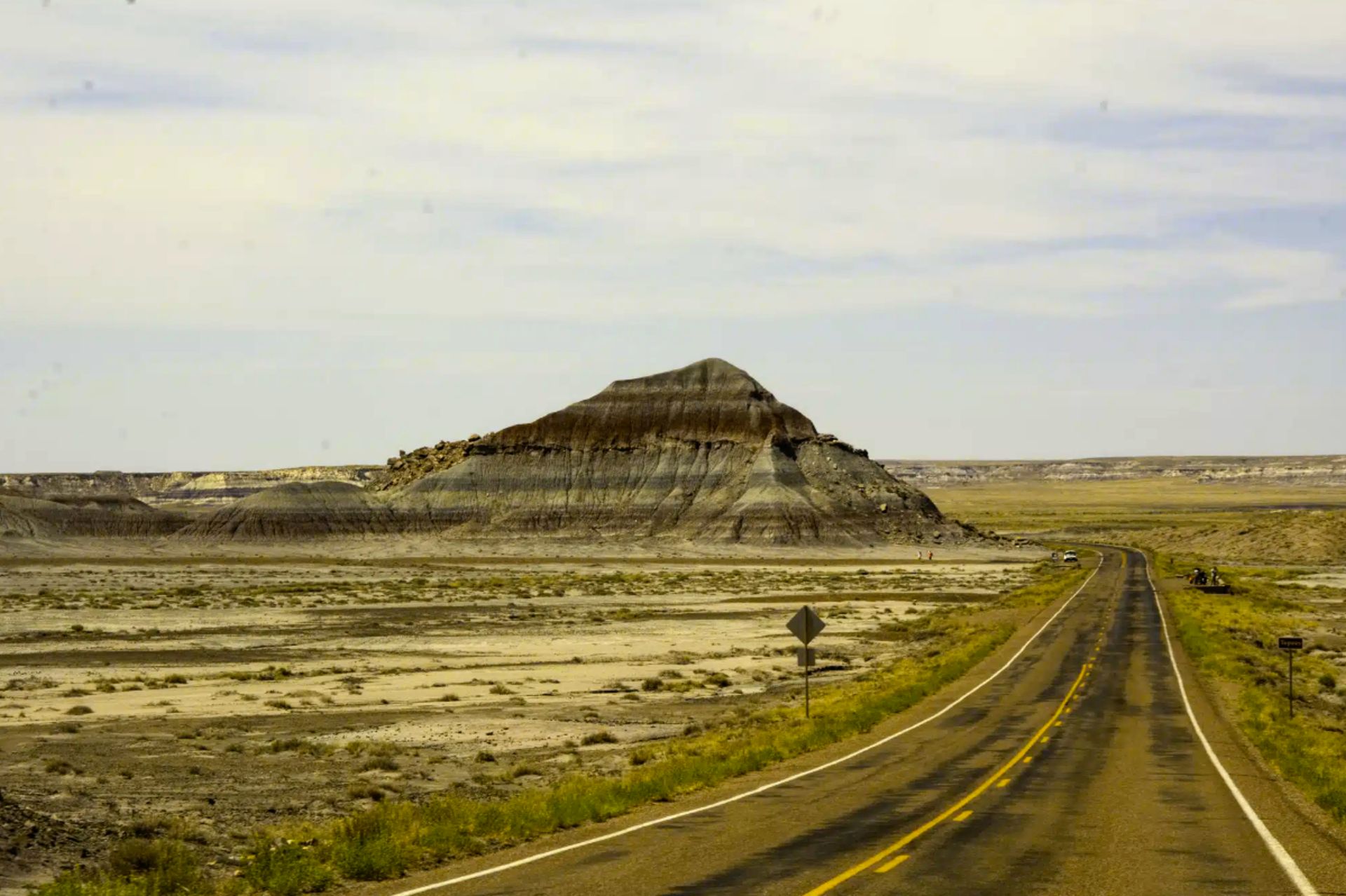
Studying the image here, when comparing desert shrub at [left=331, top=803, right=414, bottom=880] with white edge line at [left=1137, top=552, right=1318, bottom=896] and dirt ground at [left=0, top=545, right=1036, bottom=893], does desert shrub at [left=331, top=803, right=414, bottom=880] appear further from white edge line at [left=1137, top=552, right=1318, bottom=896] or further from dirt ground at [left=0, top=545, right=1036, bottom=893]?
white edge line at [left=1137, top=552, right=1318, bottom=896]

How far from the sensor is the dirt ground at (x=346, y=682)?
23016 millimetres

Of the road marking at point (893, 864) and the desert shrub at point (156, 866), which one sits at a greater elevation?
the road marking at point (893, 864)

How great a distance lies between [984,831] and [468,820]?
641 cm

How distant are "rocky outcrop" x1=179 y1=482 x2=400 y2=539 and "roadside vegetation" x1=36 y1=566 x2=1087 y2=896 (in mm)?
132940

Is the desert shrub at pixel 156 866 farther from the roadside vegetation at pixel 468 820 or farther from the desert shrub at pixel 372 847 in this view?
the desert shrub at pixel 372 847

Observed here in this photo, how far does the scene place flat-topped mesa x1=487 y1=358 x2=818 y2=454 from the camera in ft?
569

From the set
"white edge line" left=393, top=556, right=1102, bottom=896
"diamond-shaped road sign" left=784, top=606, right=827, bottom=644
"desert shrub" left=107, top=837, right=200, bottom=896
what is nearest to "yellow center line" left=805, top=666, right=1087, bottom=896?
"white edge line" left=393, top=556, right=1102, bottom=896

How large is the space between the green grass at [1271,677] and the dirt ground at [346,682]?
12.1 meters

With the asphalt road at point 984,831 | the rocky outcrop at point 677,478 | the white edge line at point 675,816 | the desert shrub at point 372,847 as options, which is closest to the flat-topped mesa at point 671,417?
the rocky outcrop at point 677,478

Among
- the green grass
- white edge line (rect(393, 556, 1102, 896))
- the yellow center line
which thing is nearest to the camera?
the yellow center line

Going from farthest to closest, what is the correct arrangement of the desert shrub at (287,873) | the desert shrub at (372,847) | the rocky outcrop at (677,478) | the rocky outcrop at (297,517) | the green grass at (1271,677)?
the rocky outcrop at (297,517) < the rocky outcrop at (677,478) < the green grass at (1271,677) < the desert shrub at (372,847) < the desert shrub at (287,873)

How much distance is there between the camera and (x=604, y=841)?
657 inches

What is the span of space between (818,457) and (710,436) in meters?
13.3

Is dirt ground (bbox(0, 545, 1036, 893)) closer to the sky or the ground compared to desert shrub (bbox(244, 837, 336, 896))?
closer to the ground
